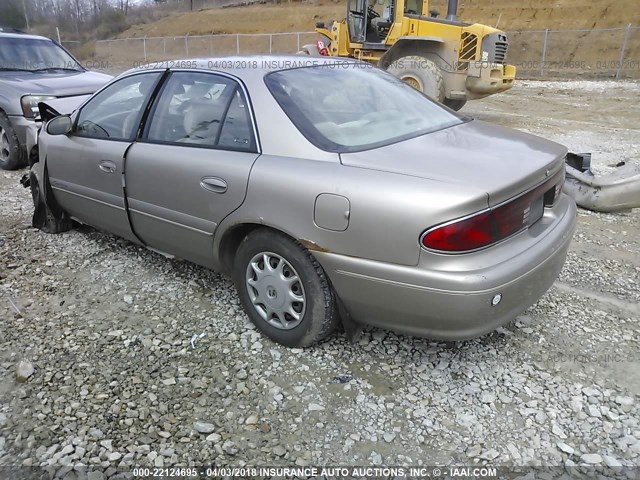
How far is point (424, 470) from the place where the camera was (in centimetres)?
221

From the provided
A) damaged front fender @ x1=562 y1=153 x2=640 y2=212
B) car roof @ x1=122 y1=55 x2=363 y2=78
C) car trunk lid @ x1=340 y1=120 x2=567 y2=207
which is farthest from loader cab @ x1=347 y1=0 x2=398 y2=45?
car trunk lid @ x1=340 y1=120 x2=567 y2=207

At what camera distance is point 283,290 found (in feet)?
9.29

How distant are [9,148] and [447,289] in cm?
652

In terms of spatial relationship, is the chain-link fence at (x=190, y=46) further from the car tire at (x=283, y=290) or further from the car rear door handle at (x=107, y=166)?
the car tire at (x=283, y=290)

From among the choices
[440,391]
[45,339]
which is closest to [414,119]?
[440,391]

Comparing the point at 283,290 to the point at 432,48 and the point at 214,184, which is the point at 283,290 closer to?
the point at 214,184

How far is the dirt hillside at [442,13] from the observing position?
26.0 m

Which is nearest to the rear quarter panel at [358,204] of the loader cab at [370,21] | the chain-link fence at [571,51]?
the loader cab at [370,21]

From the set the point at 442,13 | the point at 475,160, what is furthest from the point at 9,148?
the point at 442,13

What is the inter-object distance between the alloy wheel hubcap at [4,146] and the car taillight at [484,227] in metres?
6.48

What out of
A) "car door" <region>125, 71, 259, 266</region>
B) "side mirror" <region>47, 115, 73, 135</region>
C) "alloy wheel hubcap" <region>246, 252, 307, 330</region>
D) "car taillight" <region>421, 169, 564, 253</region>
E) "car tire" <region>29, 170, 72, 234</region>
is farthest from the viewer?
"car tire" <region>29, 170, 72, 234</region>

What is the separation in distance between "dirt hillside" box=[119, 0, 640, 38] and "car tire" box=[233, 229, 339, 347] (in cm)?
2311

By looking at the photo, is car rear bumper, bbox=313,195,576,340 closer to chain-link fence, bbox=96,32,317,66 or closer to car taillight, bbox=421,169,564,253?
car taillight, bbox=421,169,564,253

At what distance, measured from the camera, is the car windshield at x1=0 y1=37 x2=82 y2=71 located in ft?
24.2
